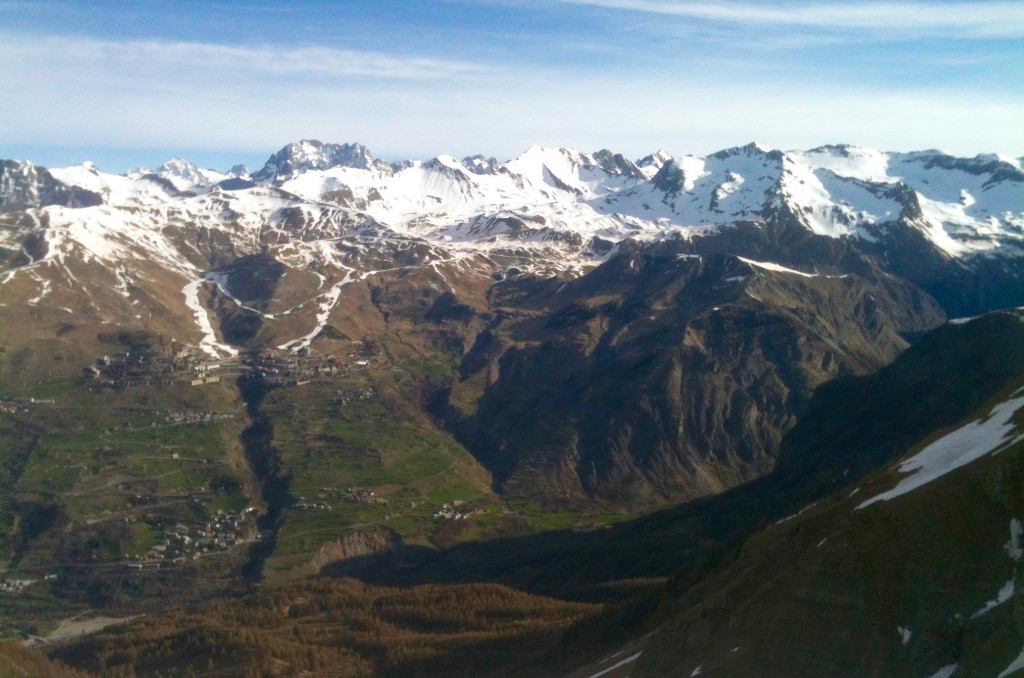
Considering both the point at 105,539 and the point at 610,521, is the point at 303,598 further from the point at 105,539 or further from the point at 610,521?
the point at 610,521

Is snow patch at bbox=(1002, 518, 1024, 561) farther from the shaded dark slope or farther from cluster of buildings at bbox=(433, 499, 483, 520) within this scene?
cluster of buildings at bbox=(433, 499, 483, 520)

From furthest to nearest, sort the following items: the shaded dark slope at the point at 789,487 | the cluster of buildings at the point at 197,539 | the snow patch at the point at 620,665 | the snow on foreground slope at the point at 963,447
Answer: the cluster of buildings at the point at 197,539 < the shaded dark slope at the point at 789,487 < the snow patch at the point at 620,665 < the snow on foreground slope at the point at 963,447

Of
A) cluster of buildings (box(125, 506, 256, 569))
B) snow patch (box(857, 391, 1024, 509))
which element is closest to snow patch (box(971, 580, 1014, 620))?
snow patch (box(857, 391, 1024, 509))

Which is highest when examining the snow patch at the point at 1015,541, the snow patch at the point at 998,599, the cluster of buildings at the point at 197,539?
the snow patch at the point at 1015,541

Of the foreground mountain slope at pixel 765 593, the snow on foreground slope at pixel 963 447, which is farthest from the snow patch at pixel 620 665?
the snow on foreground slope at pixel 963 447

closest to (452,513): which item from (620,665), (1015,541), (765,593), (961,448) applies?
(620,665)

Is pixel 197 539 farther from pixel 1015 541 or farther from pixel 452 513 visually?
pixel 1015 541

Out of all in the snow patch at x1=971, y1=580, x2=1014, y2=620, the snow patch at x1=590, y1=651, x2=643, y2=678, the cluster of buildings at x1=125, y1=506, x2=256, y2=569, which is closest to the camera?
the snow patch at x1=971, y1=580, x2=1014, y2=620

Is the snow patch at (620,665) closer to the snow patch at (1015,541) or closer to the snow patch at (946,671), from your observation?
the snow patch at (946,671)

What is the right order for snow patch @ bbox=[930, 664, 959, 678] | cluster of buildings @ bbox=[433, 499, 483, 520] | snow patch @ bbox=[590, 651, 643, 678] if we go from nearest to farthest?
snow patch @ bbox=[930, 664, 959, 678] → snow patch @ bbox=[590, 651, 643, 678] → cluster of buildings @ bbox=[433, 499, 483, 520]
